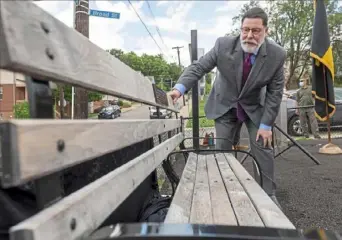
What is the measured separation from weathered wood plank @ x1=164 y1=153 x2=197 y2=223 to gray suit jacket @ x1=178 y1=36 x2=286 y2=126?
1.08 meters

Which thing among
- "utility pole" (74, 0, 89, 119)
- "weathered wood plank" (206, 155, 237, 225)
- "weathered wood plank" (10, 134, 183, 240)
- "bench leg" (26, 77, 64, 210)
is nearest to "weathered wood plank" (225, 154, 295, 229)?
"weathered wood plank" (206, 155, 237, 225)

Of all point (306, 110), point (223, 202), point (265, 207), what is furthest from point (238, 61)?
point (306, 110)

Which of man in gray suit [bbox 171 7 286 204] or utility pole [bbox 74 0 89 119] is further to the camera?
utility pole [bbox 74 0 89 119]

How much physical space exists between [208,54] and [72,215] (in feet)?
9.22

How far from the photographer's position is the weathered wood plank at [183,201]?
144 cm

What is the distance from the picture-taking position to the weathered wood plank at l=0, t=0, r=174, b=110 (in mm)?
852

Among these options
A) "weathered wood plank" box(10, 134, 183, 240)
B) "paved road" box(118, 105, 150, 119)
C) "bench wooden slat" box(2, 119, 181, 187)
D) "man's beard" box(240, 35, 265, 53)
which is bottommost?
"weathered wood plank" box(10, 134, 183, 240)

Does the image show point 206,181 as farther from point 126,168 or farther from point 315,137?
point 315,137

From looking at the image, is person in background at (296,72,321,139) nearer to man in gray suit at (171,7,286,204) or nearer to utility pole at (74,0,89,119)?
utility pole at (74,0,89,119)

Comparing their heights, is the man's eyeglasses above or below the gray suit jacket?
above

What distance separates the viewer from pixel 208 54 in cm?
364

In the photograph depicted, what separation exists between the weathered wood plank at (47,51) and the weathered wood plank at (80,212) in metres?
0.31

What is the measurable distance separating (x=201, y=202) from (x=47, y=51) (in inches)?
39.7

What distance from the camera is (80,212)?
1067 mm
